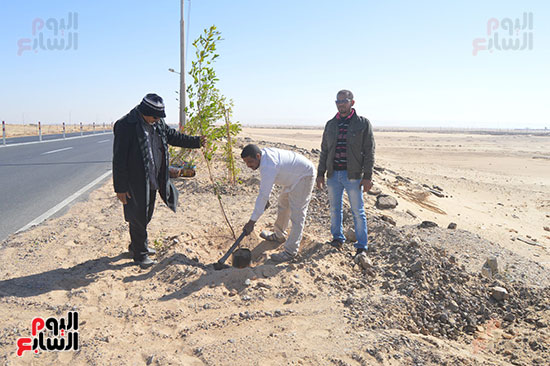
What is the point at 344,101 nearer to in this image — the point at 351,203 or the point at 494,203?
the point at 351,203

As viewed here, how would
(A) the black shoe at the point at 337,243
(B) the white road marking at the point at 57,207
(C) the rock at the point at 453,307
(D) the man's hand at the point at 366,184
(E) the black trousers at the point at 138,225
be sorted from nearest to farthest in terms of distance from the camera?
(C) the rock at the point at 453,307 < (E) the black trousers at the point at 138,225 < (D) the man's hand at the point at 366,184 < (A) the black shoe at the point at 337,243 < (B) the white road marking at the point at 57,207

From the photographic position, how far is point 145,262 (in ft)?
13.6

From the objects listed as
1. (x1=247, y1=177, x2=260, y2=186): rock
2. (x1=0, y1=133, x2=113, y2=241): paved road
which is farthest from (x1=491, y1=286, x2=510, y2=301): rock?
(x1=0, y1=133, x2=113, y2=241): paved road

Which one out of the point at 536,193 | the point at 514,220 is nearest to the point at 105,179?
the point at 514,220

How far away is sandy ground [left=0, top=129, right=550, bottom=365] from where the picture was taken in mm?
2760

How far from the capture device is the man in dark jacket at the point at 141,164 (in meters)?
3.76

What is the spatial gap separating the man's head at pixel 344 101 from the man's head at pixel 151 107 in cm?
196

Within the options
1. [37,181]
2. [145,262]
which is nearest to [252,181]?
[145,262]

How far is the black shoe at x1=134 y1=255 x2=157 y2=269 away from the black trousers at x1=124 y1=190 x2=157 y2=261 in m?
0.03

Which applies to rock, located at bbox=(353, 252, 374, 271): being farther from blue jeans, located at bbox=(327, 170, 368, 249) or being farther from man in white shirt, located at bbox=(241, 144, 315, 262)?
man in white shirt, located at bbox=(241, 144, 315, 262)

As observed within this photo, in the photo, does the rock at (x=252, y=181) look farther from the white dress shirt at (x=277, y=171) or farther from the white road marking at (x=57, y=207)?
the white dress shirt at (x=277, y=171)

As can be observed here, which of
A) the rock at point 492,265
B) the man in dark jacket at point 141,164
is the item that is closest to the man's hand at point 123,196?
the man in dark jacket at point 141,164

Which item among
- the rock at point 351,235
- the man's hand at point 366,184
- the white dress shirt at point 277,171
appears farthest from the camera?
the rock at point 351,235

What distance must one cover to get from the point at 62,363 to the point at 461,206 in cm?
982
